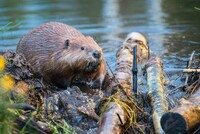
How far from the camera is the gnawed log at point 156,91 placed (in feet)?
12.5

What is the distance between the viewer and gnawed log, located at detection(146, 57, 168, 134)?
380 cm

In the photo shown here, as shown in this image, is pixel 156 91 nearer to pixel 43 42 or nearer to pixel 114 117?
pixel 114 117

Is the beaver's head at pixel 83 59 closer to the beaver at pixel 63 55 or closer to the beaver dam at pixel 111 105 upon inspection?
the beaver at pixel 63 55

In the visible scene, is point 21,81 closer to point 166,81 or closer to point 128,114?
point 128,114

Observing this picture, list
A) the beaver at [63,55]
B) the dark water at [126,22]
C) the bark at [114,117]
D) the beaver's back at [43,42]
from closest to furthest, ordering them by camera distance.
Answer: the bark at [114,117] < the beaver at [63,55] < the beaver's back at [43,42] < the dark water at [126,22]

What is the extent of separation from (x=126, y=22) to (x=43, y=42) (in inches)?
223

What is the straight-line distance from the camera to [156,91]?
4.43 meters

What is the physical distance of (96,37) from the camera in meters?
8.80

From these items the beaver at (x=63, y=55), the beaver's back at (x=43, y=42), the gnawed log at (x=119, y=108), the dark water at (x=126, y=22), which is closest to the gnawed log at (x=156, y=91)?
the gnawed log at (x=119, y=108)

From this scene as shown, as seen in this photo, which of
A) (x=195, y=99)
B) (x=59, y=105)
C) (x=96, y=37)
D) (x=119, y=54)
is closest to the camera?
(x=195, y=99)

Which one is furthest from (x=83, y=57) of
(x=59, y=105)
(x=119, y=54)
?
(x=119, y=54)

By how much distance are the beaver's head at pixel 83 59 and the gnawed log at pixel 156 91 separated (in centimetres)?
59

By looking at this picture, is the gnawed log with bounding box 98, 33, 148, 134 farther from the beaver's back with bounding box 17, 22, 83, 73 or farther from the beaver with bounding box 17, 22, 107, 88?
the beaver's back with bounding box 17, 22, 83, 73

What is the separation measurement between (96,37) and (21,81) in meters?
4.53
